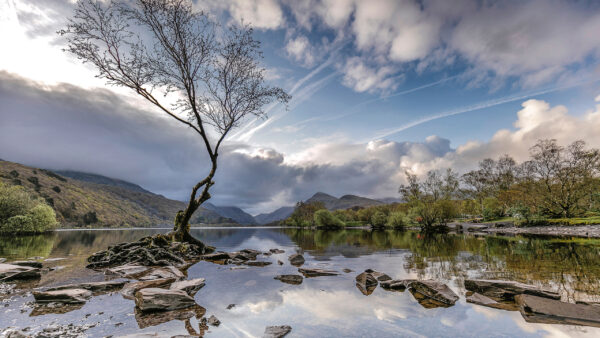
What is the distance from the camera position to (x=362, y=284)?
10.7m

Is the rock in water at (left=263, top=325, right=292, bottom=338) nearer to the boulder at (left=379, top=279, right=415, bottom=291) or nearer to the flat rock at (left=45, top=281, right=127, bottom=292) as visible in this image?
the boulder at (left=379, top=279, right=415, bottom=291)

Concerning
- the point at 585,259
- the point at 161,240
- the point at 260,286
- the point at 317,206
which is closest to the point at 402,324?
the point at 260,286

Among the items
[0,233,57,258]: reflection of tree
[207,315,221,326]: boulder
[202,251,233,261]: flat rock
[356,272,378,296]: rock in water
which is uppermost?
[356,272,378,296]: rock in water

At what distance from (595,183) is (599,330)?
76.1 metres

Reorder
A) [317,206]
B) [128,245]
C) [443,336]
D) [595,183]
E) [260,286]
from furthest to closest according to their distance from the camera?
1. [317,206]
2. [595,183]
3. [128,245]
4. [260,286]
5. [443,336]

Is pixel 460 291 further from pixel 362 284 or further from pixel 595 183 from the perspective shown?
pixel 595 183

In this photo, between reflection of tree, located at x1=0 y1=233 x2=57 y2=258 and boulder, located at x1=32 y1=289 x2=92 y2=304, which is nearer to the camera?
boulder, located at x1=32 y1=289 x2=92 y2=304

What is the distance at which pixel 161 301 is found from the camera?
7418 millimetres

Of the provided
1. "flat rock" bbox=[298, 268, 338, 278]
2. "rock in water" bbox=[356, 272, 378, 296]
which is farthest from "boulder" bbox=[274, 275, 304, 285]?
"rock in water" bbox=[356, 272, 378, 296]

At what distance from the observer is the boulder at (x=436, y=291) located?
8.45 metres

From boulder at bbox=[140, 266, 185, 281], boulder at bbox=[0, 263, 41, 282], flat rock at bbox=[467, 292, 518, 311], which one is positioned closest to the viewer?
flat rock at bbox=[467, 292, 518, 311]

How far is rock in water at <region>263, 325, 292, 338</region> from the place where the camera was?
571cm

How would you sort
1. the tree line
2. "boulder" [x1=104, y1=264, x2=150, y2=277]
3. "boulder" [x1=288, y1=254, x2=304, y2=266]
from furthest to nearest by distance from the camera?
the tree line, "boulder" [x1=288, y1=254, x2=304, y2=266], "boulder" [x1=104, y1=264, x2=150, y2=277]

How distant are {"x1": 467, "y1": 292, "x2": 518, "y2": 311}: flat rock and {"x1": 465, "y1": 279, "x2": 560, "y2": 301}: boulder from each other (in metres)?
0.56
